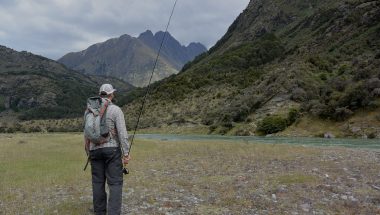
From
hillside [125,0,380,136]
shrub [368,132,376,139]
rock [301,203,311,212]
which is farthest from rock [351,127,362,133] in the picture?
rock [301,203,311,212]

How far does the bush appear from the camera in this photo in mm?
79231

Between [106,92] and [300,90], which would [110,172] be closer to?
[106,92]

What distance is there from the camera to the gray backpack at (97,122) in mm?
12008

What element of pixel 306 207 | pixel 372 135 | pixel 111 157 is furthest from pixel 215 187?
pixel 372 135

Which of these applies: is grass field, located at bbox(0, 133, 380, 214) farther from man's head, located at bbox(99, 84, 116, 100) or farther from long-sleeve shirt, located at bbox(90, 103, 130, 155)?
man's head, located at bbox(99, 84, 116, 100)

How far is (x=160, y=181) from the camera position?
2130 cm

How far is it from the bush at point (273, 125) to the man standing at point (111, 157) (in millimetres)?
69091

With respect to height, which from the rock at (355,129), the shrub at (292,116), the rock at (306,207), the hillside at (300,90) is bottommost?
the rock at (306,207)

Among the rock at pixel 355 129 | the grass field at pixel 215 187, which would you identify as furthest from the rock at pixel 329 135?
the grass field at pixel 215 187

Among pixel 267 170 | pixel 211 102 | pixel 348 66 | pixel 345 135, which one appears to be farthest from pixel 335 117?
pixel 211 102

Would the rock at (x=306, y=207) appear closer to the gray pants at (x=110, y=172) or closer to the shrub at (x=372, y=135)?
the gray pants at (x=110, y=172)

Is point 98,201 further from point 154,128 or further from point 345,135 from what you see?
point 154,128

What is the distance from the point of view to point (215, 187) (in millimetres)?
19172

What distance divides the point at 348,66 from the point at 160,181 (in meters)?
95.5
